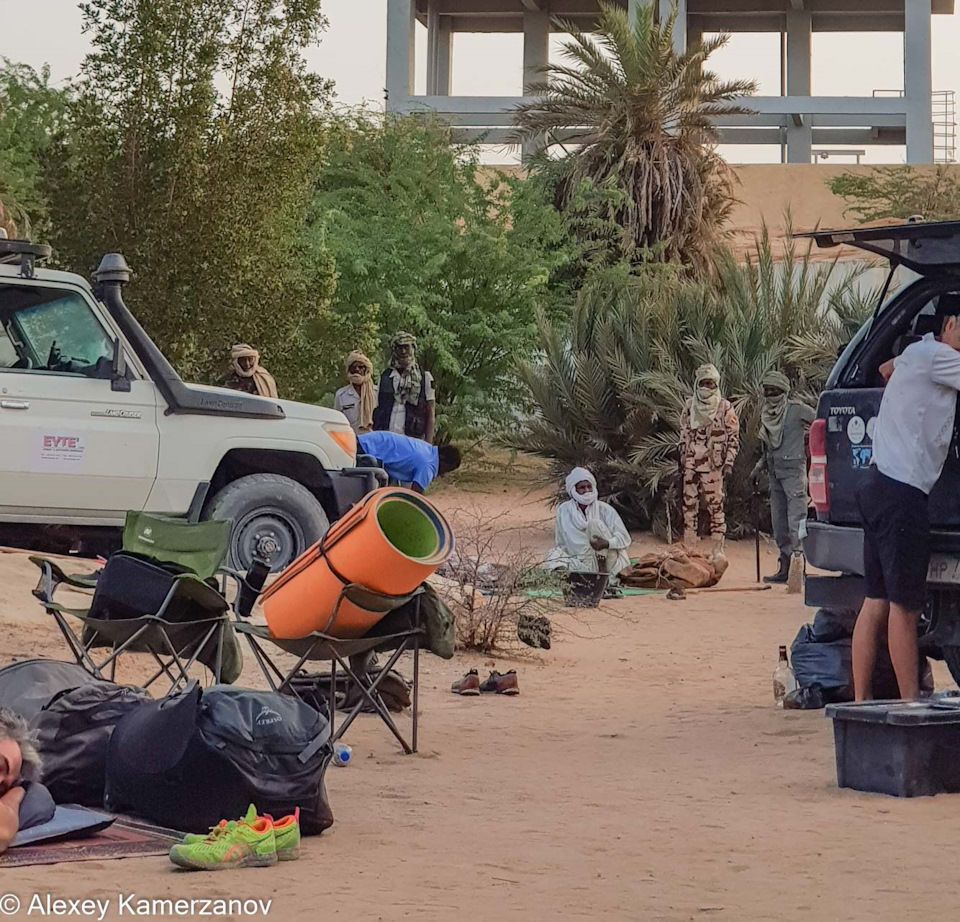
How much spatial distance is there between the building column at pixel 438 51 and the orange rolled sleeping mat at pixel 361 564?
1498 inches

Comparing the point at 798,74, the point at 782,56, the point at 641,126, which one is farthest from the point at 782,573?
Result: the point at 782,56

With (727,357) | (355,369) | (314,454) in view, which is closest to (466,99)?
(727,357)

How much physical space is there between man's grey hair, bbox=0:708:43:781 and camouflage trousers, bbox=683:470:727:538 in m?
11.5

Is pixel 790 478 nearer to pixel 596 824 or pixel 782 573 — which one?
pixel 782 573

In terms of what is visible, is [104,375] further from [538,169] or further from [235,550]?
[538,169]

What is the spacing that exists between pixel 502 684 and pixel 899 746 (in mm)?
3395

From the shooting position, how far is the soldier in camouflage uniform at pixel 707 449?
51.1 feet

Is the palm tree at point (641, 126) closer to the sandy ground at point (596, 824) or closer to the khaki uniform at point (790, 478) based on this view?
the khaki uniform at point (790, 478)

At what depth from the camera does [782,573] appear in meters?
14.5

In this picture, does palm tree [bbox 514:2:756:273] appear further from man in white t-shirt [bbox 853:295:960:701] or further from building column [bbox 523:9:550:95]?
man in white t-shirt [bbox 853:295:960:701]

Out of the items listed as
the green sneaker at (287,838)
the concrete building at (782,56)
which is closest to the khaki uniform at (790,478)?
the green sneaker at (287,838)

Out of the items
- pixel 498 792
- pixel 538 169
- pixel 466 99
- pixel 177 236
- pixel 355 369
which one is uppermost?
pixel 466 99

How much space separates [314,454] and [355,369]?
427cm

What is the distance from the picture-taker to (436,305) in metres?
24.4
